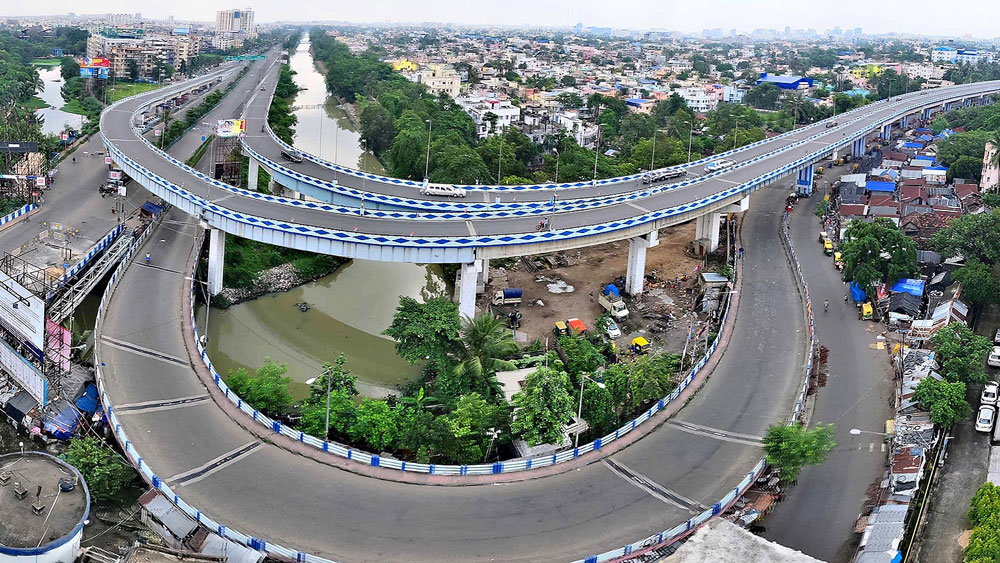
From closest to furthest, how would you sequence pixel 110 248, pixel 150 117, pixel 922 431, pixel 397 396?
1. pixel 922 431
2. pixel 397 396
3. pixel 110 248
4. pixel 150 117

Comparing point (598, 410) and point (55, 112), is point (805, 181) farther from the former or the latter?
point (55, 112)

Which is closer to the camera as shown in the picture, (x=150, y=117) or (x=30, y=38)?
(x=150, y=117)

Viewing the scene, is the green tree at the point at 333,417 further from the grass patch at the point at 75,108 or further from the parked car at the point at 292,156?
the grass patch at the point at 75,108

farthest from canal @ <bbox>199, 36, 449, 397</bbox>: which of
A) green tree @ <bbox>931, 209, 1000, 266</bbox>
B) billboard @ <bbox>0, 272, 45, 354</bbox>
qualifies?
green tree @ <bbox>931, 209, 1000, 266</bbox>

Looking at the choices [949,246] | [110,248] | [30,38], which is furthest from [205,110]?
[30,38]

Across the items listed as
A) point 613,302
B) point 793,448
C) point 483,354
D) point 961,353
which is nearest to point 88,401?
point 483,354

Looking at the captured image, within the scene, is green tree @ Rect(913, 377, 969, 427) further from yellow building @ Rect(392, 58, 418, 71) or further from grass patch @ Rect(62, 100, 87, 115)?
yellow building @ Rect(392, 58, 418, 71)

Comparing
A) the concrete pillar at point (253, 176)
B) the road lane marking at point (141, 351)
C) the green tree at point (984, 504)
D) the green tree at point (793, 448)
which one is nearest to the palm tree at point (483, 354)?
the green tree at point (793, 448)

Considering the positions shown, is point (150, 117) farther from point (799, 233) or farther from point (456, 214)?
point (799, 233)
